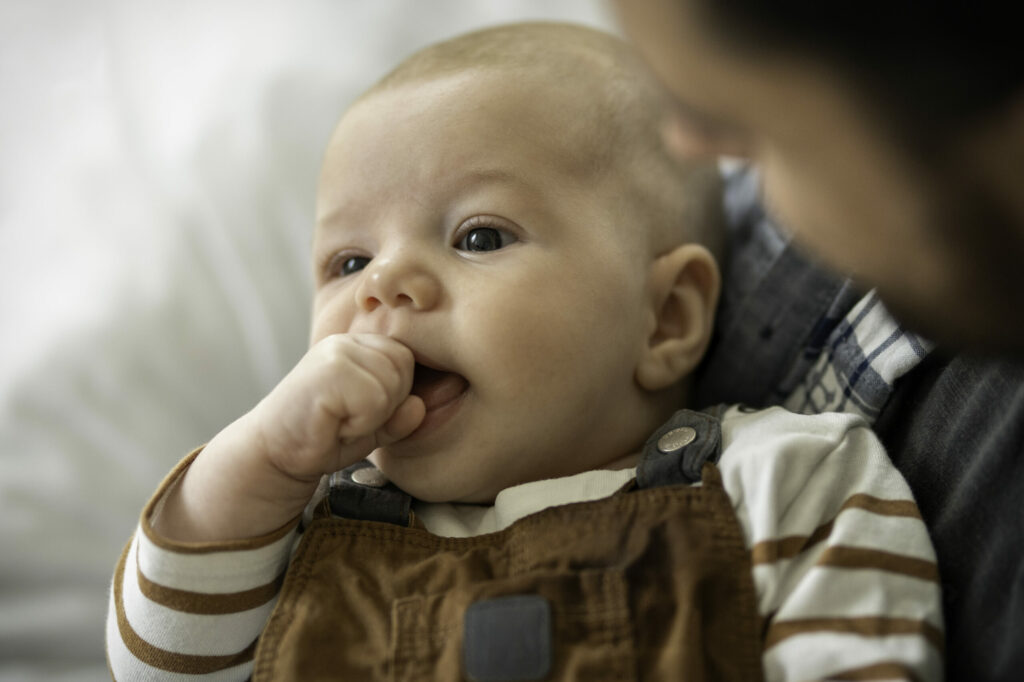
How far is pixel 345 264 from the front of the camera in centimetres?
122

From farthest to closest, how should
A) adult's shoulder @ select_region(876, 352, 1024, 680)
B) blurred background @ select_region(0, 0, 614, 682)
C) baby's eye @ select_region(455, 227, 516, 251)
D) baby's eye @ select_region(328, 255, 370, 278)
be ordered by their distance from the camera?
blurred background @ select_region(0, 0, 614, 682) → baby's eye @ select_region(328, 255, 370, 278) → baby's eye @ select_region(455, 227, 516, 251) → adult's shoulder @ select_region(876, 352, 1024, 680)

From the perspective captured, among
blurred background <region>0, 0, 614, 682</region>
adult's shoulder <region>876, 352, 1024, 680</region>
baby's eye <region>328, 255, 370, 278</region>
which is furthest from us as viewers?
blurred background <region>0, 0, 614, 682</region>

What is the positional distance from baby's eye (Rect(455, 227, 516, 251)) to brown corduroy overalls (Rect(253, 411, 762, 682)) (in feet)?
0.97

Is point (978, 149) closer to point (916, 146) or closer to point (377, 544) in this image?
point (916, 146)

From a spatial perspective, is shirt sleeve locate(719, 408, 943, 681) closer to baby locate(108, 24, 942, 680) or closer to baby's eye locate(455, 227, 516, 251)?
baby locate(108, 24, 942, 680)

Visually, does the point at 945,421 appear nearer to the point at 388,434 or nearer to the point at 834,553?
the point at 834,553

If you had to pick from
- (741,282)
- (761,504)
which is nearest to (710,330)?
(741,282)

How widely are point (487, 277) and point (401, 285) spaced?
9 centimetres

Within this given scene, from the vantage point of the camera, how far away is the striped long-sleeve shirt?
0.85m

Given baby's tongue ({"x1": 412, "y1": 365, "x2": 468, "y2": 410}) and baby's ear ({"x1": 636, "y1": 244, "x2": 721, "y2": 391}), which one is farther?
baby's ear ({"x1": 636, "y1": 244, "x2": 721, "y2": 391})

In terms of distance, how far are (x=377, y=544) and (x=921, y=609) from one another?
54cm

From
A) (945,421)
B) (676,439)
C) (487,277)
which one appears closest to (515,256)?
(487,277)

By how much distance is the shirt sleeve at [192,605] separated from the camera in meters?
0.97

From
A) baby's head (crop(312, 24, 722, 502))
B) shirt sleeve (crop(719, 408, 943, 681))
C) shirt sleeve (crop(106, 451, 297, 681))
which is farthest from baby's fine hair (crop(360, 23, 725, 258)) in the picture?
shirt sleeve (crop(106, 451, 297, 681))
